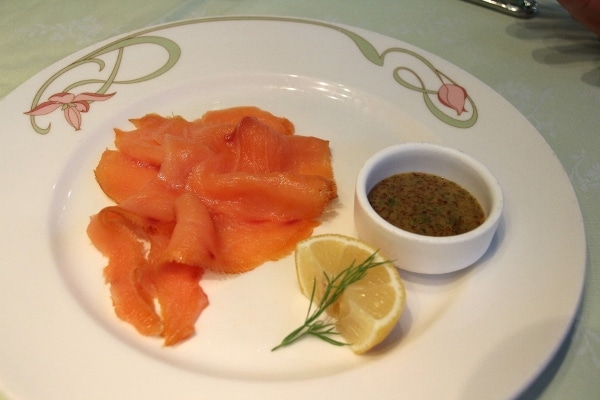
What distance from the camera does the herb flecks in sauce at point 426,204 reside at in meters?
1.75

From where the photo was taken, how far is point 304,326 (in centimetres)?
157

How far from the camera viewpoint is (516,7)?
10.0 feet

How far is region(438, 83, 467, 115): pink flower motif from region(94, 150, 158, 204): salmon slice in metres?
1.38

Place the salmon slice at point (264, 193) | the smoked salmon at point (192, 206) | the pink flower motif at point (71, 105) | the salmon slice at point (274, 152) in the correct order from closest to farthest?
the smoked salmon at point (192, 206) → the salmon slice at point (264, 193) → the salmon slice at point (274, 152) → the pink flower motif at point (71, 105)

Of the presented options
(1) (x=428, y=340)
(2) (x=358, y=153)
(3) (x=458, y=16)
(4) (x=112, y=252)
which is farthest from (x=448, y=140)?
(4) (x=112, y=252)

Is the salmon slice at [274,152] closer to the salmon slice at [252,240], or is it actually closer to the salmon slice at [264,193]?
the salmon slice at [264,193]

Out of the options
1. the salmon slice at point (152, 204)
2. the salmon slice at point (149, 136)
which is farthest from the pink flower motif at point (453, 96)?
the salmon slice at point (152, 204)

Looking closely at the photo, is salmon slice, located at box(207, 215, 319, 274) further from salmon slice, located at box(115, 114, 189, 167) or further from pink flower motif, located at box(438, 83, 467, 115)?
pink flower motif, located at box(438, 83, 467, 115)

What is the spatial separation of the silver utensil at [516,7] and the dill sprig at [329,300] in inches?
89.0

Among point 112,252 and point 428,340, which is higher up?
point 112,252

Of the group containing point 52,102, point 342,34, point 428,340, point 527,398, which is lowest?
point 527,398

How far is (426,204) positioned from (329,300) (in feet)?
1.81

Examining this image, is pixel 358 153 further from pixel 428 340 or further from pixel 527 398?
pixel 527 398

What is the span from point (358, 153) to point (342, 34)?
0.79m
